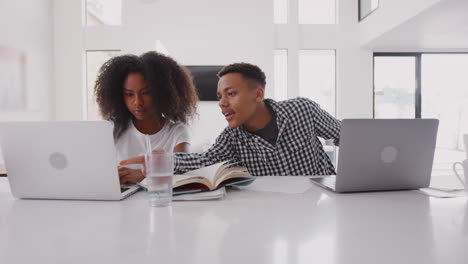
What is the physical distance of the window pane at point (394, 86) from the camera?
16.7 feet

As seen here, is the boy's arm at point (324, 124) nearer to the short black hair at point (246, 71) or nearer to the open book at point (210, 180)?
the short black hair at point (246, 71)

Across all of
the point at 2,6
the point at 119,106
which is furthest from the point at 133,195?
the point at 2,6

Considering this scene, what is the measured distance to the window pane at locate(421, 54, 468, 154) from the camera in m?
5.11

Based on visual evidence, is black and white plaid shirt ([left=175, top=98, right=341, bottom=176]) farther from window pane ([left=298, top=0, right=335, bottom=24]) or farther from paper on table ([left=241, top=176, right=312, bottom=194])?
window pane ([left=298, top=0, right=335, bottom=24])

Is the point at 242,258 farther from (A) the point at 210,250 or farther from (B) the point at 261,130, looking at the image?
(B) the point at 261,130

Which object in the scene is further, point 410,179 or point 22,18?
point 22,18

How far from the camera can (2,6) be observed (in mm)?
3709

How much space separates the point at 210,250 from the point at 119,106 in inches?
53.0

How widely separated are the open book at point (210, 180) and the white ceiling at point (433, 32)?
311 cm

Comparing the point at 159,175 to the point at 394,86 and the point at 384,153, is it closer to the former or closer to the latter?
the point at 384,153

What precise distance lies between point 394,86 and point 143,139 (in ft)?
14.8

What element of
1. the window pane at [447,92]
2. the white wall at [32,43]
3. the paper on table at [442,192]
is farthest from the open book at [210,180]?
the window pane at [447,92]

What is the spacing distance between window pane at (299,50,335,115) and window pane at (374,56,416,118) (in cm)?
65

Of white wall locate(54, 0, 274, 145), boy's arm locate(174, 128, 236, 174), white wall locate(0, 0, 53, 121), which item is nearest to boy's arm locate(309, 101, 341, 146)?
boy's arm locate(174, 128, 236, 174)
